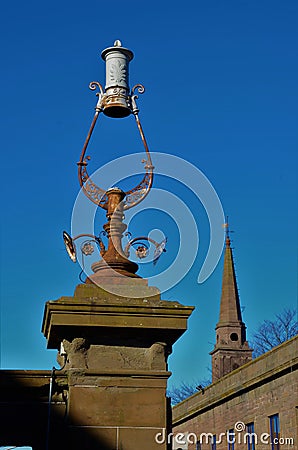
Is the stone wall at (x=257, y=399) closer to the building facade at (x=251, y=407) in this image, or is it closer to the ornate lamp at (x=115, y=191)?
the building facade at (x=251, y=407)

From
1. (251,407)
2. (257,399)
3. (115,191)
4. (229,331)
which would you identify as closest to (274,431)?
(257,399)

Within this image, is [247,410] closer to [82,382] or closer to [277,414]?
[277,414]

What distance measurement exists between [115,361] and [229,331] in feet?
197

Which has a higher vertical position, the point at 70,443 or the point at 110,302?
the point at 110,302

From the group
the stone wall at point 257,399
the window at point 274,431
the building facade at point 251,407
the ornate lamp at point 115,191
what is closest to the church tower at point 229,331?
the building facade at point 251,407

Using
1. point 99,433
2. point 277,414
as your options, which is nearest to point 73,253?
point 99,433

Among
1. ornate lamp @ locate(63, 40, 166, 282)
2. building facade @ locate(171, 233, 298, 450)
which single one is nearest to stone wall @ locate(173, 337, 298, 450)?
building facade @ locate(171, 233, 298, 450)

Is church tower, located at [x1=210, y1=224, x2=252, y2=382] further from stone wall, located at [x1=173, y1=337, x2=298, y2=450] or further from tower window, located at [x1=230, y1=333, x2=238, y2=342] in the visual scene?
stone wall, located at [x1=173, y1=337, x2=298, y2=450]

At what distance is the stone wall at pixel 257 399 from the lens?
22.2 meters

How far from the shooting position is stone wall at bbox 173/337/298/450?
72.7 ft

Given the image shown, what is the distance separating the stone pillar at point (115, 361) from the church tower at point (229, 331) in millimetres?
58907

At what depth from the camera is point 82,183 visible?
571 centimetres

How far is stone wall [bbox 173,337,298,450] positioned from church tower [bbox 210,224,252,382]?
31.6 meters

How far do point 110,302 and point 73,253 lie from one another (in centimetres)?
56
